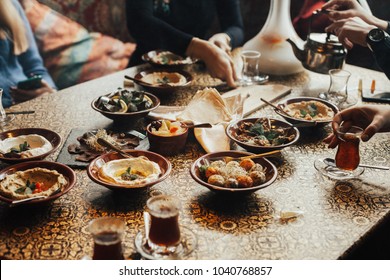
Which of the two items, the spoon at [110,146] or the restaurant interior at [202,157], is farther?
the spoon at [110,146]

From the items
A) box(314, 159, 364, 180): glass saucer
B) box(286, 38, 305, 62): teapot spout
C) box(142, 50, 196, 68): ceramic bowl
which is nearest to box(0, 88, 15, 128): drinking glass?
box(142, 50, 196, 68): ceramic bowl

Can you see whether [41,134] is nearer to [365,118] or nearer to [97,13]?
[365,118]

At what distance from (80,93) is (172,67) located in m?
0.55

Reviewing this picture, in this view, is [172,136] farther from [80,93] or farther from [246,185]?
[80,93]

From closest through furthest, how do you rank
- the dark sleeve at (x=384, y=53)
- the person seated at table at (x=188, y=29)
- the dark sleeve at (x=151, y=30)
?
the dark sleeve at (x=384, y=53) → the person seated at table at (x=188, y=29) → the dark sleeve at (x=151, y=30)

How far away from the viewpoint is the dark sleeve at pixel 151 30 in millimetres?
2701

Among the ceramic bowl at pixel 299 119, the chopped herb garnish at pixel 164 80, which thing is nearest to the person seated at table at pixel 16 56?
the chopped herb garnish at pixel 164 80

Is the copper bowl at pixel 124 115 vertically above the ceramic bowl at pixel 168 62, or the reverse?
the copper bowl at pixel 124 115

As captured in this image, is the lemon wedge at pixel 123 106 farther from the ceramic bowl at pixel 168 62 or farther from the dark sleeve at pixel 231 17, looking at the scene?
the dark sleeve at pixel 231 17

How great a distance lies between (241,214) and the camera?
4.61ft

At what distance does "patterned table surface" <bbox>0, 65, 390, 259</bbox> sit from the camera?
1.25m

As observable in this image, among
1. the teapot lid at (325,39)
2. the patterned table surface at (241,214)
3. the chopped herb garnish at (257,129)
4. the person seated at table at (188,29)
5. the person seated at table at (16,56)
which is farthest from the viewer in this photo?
the person seated at table at (16,56)

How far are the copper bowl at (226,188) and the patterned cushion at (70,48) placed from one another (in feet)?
7.84

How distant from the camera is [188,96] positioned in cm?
234
